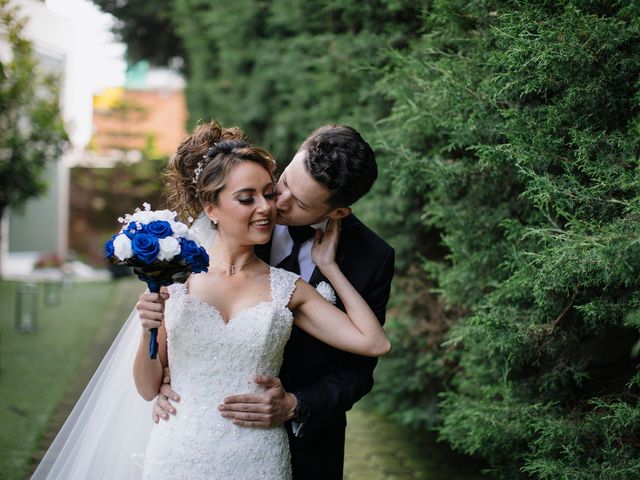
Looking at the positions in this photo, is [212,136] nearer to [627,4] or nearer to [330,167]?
[330,167]

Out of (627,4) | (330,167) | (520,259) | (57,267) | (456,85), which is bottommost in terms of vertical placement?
(57,267)

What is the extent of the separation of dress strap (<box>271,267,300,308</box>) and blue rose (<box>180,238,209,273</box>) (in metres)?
0.34

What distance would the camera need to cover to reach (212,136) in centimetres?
288

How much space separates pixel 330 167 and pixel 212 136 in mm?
468

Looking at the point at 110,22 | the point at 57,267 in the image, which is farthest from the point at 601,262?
the point at 57,267

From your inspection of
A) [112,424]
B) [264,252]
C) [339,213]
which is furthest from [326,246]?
[112,424]

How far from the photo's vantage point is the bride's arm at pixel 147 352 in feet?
7.96

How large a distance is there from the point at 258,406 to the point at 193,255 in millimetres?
611

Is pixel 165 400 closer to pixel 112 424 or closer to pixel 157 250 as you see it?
pixel 112 424

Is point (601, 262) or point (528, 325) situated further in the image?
point (528, 325)

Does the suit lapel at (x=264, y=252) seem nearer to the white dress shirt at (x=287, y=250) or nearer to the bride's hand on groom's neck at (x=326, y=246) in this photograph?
the white dress shirt at (x=287, y=250)

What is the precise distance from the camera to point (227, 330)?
8.41 feet

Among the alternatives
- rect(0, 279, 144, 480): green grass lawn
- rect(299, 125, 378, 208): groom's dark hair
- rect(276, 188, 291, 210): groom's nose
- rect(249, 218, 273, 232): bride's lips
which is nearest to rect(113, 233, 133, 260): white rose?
rect(249, 218, 273, 232): bride's lips

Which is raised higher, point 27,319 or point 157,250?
point 157,250
